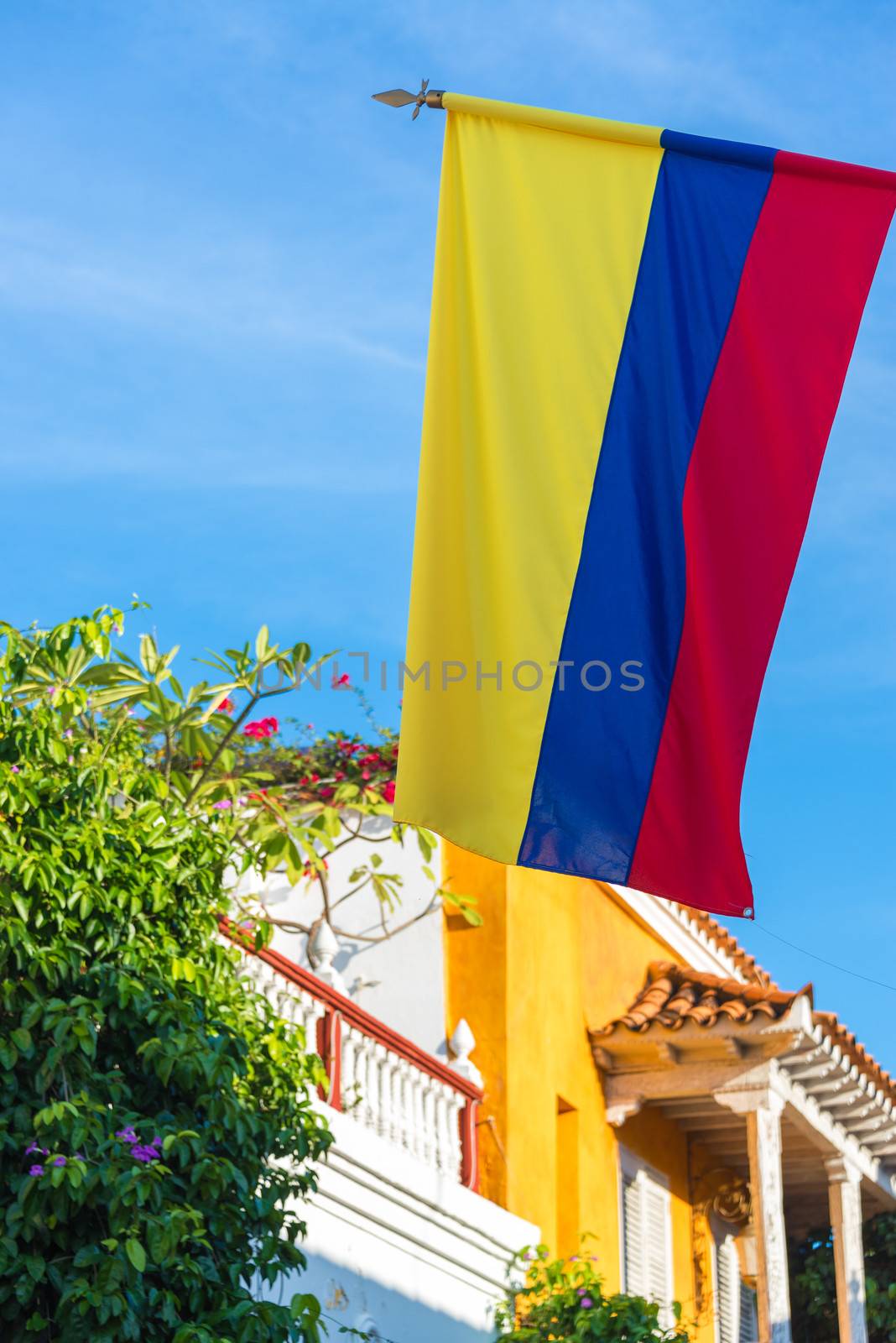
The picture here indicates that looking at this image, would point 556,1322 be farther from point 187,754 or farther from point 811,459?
point 811,459

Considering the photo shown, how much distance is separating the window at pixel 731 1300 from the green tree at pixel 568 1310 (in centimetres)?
451

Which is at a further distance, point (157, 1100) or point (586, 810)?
point (157, 1100)

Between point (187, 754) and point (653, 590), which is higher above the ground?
point (187, 754)

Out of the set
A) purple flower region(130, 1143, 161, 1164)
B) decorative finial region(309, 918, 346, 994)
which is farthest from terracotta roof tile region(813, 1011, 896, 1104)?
purple flower region(130, 1143, 161, 1164)

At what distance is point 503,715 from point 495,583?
1.39 ft

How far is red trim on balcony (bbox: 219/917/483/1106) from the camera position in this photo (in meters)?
9.66

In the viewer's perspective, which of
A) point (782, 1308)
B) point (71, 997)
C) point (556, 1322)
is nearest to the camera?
point (71, 997)

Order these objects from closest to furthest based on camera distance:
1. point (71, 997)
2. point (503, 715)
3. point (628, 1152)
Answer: point (503, 715) → point (71, 997) → point (628, 1152)

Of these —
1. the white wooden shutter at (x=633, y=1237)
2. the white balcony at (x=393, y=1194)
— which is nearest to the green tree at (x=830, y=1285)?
the white wooden shutter at (x=633, y=1237)

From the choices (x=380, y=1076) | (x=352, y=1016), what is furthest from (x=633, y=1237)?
(x=352, y=1016)

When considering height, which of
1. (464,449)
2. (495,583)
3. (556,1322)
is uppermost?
(464,449)

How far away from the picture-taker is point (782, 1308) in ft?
44.1

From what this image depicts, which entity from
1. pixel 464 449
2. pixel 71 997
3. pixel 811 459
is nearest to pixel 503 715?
pixel 464 449

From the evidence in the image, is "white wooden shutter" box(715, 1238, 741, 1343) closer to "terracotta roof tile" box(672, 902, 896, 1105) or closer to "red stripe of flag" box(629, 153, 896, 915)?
"terracotta roof tile" box(672, 902, 896, 1105)
